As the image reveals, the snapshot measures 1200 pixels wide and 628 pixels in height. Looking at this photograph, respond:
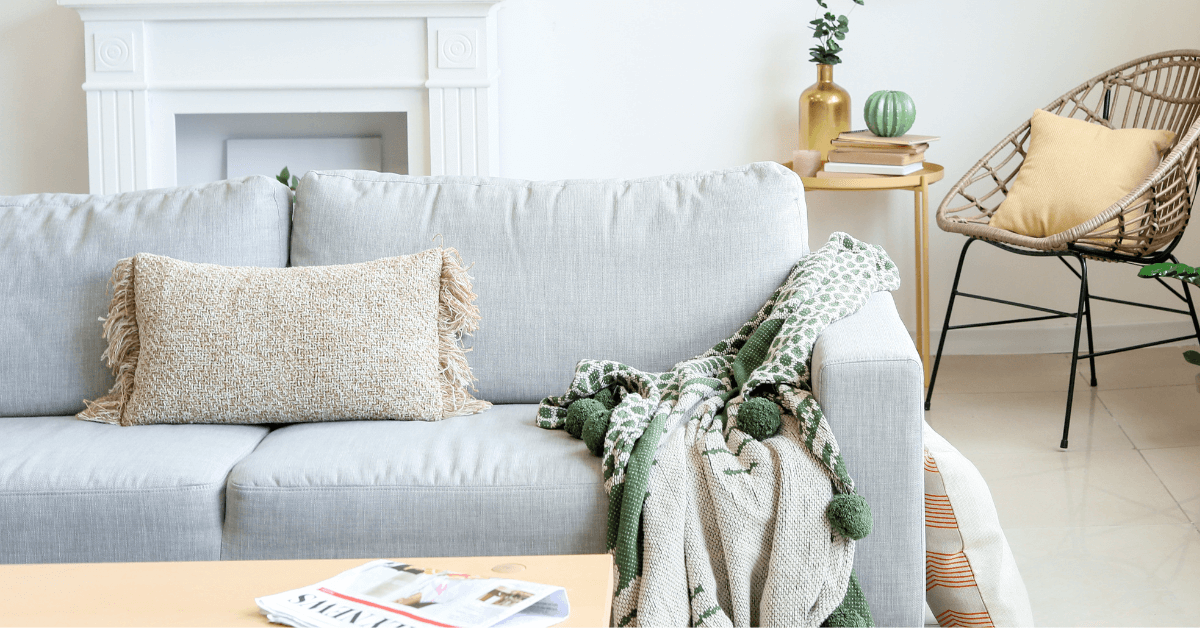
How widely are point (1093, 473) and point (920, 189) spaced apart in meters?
0.96

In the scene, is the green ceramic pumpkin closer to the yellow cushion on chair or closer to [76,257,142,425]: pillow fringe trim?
the yellow cushion on chair

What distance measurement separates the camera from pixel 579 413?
166cm

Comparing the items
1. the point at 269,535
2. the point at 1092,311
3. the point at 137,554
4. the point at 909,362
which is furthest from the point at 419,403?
the point at 1092,311

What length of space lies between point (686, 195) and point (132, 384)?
1.07m

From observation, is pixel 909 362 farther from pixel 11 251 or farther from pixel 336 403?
pixel 11 251

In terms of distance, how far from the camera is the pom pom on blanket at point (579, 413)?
165 cm

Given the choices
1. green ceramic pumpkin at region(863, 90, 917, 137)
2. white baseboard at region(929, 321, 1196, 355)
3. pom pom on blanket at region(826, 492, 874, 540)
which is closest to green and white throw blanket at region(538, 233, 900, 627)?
pom pom on blanket at region(826, 492, 874, 540)

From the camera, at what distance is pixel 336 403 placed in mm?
1757

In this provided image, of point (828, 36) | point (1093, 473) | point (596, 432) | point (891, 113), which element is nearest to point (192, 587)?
point (596, 432)

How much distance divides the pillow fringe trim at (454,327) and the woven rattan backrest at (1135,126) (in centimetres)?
156

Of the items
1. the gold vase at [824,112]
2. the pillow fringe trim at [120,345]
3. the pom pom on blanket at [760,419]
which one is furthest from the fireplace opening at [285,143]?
the pom pom on blanket at [760,419]

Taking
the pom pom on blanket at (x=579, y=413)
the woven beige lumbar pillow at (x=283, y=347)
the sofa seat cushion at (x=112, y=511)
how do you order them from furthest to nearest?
1. the woven beige lumbar pillow at (x=283, y=347)
2. the pom pom on blanket at (x=579, y=413)
3. the sofa seat cushion at (x=112, y=511)

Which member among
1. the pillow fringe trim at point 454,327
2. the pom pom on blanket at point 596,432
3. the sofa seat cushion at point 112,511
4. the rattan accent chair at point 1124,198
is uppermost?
the rattan accent chair at point 1124,198

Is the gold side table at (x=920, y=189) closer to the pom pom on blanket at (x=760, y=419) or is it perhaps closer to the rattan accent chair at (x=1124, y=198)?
the rattan accent chair at (x=1124, y=198)
